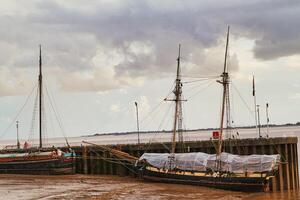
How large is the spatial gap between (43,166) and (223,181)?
2218 centimetres

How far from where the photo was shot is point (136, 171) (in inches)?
2322

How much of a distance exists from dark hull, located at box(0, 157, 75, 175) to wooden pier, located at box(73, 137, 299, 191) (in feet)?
4.69

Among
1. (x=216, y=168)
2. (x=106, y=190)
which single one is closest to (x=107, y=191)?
(x=106, y=190)

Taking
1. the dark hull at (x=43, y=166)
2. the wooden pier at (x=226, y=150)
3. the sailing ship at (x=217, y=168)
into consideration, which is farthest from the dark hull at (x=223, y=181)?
the dark hull at (x=43, y=166)

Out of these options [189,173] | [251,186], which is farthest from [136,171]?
[251,186]

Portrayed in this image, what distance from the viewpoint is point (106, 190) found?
49.1 m

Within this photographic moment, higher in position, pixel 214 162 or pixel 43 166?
pixel 214 162

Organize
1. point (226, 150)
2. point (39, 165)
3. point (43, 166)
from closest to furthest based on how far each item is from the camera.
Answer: point (226, 150) → point (43, 166) → point (39, 165)

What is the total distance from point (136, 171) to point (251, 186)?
44.1 ft

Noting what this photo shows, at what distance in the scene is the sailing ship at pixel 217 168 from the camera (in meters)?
50.8

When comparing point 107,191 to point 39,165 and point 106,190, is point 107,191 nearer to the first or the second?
point 106,190

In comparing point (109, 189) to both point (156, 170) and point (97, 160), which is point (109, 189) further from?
point (97, 160)

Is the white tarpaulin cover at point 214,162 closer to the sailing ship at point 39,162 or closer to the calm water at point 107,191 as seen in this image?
the calm water at point 107,191

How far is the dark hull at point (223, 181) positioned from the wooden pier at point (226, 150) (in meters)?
2.65
